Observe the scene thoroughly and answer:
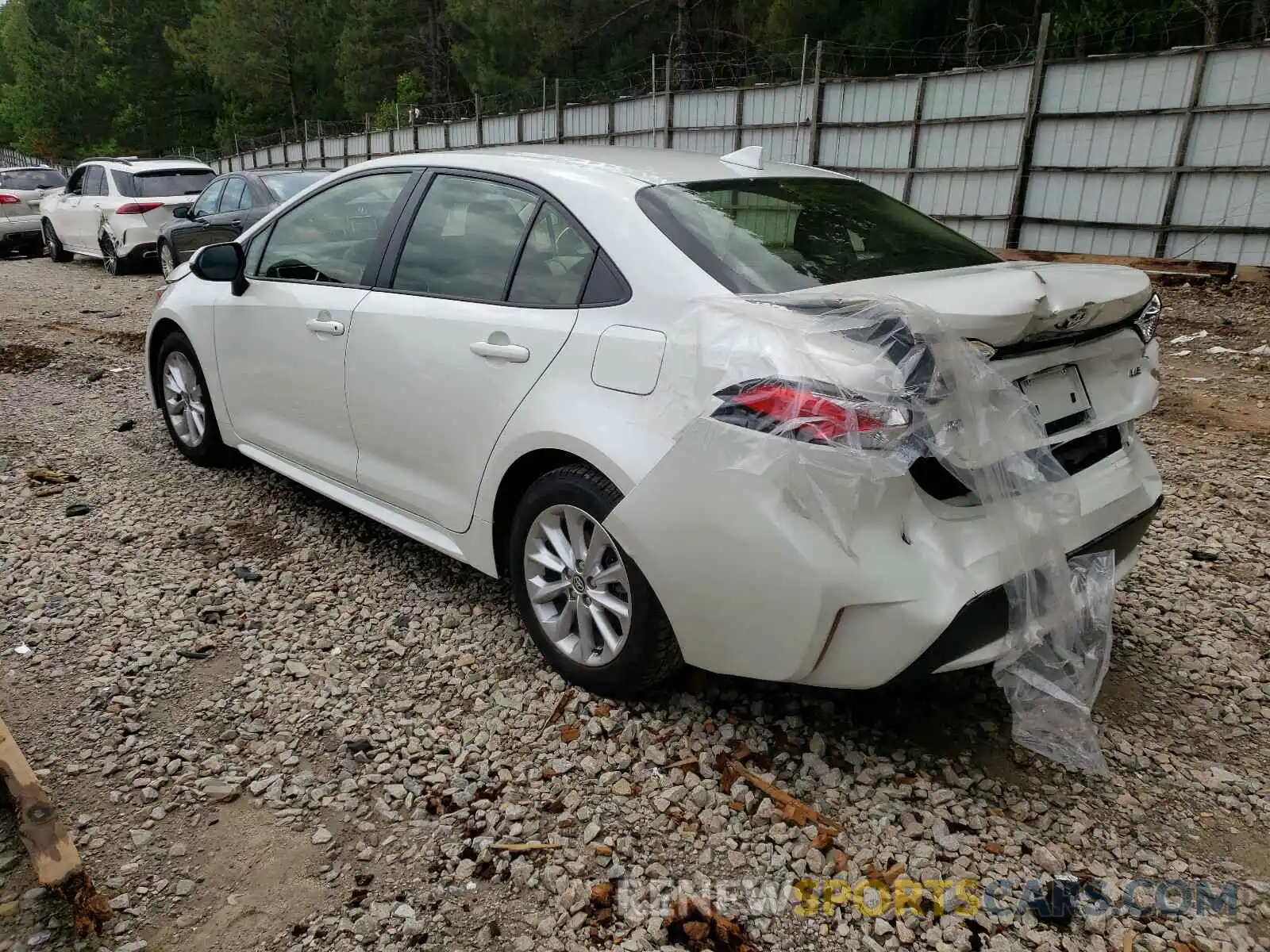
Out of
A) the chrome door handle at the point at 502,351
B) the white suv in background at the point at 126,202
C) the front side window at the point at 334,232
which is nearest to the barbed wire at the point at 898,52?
the white suv in background at the point at 126,202

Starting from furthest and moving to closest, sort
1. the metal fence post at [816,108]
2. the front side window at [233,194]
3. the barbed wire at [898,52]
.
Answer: the metal fence post at [816,108] < the barbed wire at [898,52] < the front side window at [233,194]

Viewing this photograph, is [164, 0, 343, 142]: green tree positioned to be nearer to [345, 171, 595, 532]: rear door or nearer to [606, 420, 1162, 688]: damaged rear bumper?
[345, 171, 595, 532]: rear door

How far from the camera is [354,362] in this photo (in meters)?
3.43

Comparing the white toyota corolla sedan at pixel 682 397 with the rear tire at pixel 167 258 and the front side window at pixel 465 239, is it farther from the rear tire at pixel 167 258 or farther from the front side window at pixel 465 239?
the rear tire at pixel 167 258

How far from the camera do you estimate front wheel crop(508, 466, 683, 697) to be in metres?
2.61

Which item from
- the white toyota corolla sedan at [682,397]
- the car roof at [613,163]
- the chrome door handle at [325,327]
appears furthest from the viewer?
the chrome door handle at [325,327]

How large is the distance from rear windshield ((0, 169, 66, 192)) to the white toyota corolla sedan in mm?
17307

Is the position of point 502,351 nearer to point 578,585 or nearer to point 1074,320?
point 578,585

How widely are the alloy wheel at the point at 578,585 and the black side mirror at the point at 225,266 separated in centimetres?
214

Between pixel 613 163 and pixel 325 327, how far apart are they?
1.30 m

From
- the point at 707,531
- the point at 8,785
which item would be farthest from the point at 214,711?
the point at 707,531

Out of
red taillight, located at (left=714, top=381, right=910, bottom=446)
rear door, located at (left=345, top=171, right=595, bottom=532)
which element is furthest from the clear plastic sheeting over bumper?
rear door, located at (left=345, top=171, right=595, bottom=532)

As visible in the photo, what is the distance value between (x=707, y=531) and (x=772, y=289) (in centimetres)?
69

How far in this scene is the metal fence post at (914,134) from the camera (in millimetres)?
12094
